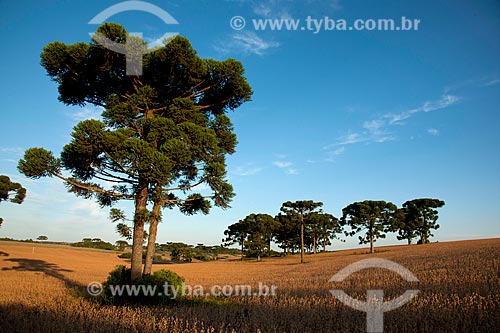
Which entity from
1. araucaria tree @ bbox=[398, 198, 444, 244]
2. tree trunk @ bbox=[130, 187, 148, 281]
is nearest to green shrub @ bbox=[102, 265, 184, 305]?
tree trunk @ bbox=[130, 187, 148, 281]

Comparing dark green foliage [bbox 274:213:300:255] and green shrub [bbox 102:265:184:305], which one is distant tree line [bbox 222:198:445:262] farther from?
green shrub [bbox 102:265:184:305]

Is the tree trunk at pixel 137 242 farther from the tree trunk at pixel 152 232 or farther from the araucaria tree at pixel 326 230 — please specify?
the araucaria tree at pixel 326 230

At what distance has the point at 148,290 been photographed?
1046 cm

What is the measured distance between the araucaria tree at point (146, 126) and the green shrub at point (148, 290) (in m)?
1.01

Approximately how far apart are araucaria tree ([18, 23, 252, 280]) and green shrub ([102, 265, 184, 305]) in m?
1.01

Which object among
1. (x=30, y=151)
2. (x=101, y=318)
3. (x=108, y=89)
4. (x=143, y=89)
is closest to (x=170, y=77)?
(x=143, y=89)

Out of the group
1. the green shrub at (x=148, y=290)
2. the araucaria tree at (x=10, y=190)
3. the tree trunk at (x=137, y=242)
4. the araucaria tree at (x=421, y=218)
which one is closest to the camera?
the green shrub at (x=148, y=290)

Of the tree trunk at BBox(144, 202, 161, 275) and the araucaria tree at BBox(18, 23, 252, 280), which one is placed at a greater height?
the araucaria tree at BBox(18, 23, 252, 280)

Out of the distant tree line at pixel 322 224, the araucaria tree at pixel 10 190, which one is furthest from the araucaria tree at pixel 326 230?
the araucaria tree at pixel 10 190

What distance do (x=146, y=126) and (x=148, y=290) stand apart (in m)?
6.92

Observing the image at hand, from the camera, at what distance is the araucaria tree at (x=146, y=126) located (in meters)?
11.8

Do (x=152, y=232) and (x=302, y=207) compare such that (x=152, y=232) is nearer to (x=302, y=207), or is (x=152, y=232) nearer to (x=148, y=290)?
(x=148, y=290)

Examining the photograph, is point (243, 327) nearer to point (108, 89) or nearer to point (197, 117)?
point (197, 117)

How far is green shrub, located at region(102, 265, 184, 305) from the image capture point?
406 inches
